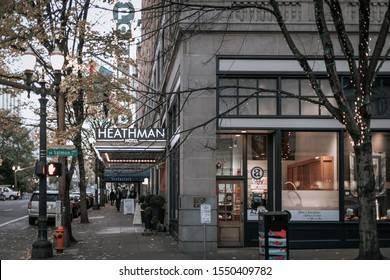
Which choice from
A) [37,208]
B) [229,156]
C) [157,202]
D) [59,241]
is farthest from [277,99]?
[37,208]

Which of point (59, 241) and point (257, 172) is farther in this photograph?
point (257, 172)

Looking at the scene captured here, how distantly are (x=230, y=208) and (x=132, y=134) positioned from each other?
188 inches

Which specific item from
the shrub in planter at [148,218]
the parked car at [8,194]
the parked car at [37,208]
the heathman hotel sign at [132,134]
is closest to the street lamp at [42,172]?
the heathman hotel sign at [132,134]

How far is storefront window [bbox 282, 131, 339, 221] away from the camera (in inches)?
622

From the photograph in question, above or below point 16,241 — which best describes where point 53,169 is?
above

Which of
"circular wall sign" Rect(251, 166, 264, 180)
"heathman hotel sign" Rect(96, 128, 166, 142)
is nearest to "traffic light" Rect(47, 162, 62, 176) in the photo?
"heathman hotel sign" Rect(96, 128, 166, 142)

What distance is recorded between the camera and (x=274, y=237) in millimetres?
11805

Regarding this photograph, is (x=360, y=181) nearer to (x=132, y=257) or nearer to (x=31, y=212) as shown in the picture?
(x=132, y=257)

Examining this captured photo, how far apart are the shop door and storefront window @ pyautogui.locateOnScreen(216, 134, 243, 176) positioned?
0.31 meters

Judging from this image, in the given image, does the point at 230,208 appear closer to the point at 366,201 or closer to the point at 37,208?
the point at 366,201

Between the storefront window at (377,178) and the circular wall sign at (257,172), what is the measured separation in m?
2.39

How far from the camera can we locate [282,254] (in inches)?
462

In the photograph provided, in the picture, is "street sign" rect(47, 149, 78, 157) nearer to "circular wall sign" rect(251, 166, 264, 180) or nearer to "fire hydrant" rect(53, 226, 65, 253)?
"fire hydrant" rect(53, 226, 65, 253)

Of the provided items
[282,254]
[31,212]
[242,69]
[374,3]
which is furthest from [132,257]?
[31,212]
